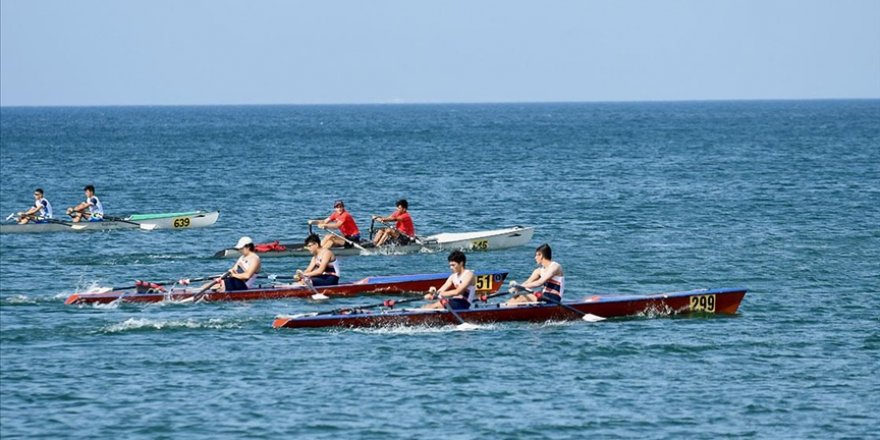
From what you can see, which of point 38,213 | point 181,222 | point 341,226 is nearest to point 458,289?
point 341,226

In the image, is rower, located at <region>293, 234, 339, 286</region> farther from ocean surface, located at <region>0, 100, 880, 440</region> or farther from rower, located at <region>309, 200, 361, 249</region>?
rower, located at <region>309, 200, 361, 249</region>

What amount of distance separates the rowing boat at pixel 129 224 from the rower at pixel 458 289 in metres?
20.3

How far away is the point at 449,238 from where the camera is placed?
132ft

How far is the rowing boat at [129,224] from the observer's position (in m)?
43.9

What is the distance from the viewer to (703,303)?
28422 millimetres

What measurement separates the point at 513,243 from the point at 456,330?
13948 millimetres

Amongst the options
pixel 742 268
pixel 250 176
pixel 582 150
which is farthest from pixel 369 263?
pixel 582 150

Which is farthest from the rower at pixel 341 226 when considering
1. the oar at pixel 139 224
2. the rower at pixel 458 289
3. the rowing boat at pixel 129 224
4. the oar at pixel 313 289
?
the rower at pixel 458 289

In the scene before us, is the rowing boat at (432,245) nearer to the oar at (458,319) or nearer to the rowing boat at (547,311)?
the rowing boat at (547,311)

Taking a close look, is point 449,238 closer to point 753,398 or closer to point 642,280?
point 642,280

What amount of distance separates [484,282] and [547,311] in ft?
12.5

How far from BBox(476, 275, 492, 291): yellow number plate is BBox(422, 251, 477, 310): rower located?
11.9ft

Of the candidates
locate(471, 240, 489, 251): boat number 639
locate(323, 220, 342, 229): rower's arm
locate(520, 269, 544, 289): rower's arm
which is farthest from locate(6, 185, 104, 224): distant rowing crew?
locate(520, 269, 544, 289): rower's arm

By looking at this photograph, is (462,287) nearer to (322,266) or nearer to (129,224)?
(322,266)
